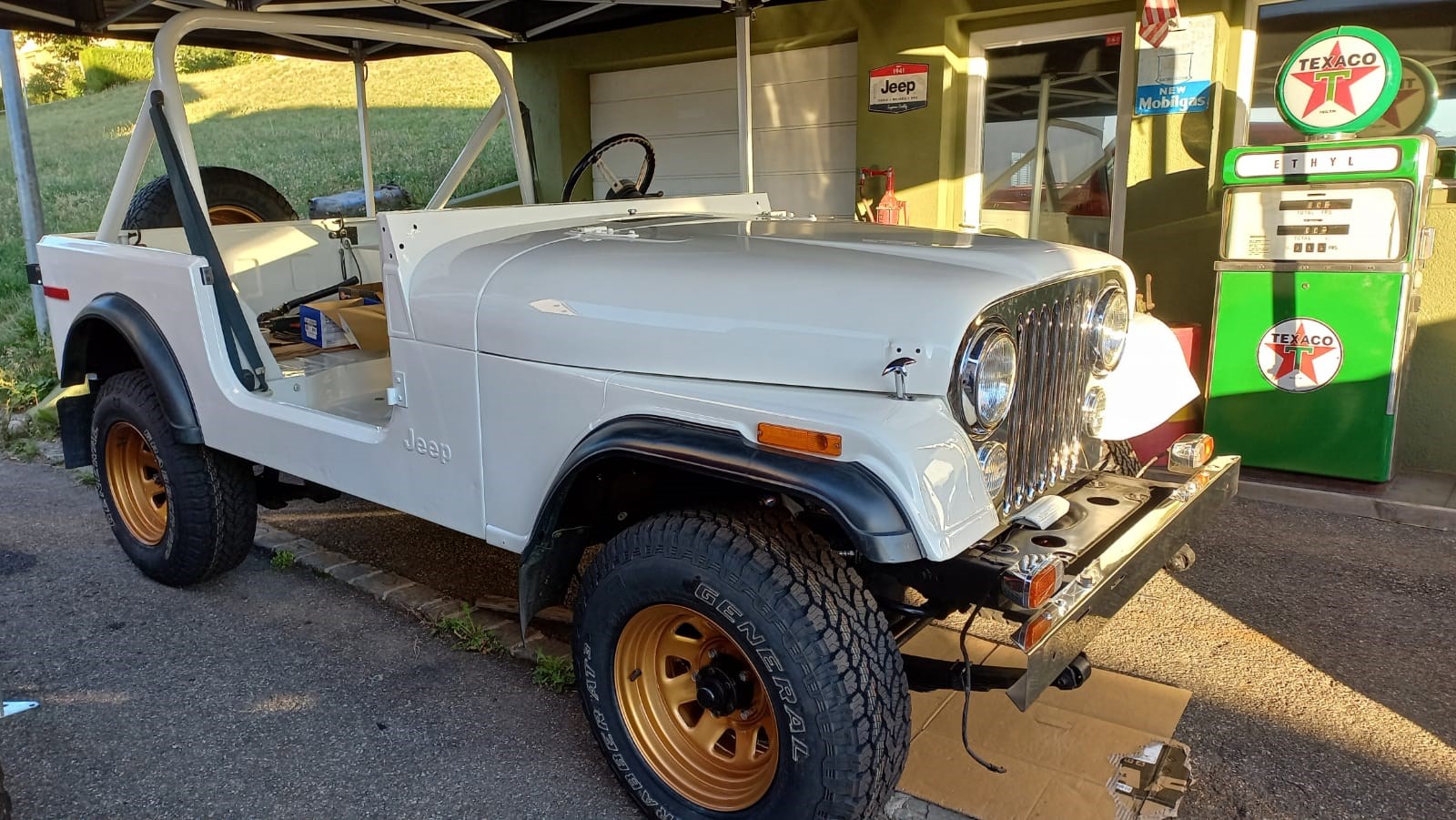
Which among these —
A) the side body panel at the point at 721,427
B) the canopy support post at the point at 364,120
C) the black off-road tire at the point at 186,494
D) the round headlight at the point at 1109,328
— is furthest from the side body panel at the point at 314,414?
the canopy support post at the point at 364,120

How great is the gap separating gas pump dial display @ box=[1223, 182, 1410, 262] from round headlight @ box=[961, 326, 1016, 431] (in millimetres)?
3124

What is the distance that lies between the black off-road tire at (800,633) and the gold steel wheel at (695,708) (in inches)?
3.5

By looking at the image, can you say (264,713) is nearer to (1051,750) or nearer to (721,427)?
(721,427)

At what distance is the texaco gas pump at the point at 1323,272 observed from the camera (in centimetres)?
435

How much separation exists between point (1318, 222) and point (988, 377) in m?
3.28

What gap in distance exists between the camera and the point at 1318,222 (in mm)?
4543

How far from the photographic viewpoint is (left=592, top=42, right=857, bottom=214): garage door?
7.26 meters

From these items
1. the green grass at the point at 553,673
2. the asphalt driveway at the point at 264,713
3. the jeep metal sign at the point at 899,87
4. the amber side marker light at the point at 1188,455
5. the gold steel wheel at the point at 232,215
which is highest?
the jeep metal sign at the point at 899,87

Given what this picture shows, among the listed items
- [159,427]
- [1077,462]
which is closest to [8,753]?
[159,427]

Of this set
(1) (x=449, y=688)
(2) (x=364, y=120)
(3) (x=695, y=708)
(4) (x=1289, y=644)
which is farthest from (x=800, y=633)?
(2) (x=364, y=120)

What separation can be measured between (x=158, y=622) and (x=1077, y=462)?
3.26m

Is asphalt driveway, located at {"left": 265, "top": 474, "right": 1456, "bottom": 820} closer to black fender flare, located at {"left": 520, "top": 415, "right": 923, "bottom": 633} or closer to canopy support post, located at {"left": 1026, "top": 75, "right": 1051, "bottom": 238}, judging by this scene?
black fender flare, located at {"left": 520, "top": 415, "right": 923, "bottom": 633}

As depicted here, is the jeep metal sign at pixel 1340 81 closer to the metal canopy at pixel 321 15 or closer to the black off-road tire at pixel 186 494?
the metal canopy at pixel 321 15

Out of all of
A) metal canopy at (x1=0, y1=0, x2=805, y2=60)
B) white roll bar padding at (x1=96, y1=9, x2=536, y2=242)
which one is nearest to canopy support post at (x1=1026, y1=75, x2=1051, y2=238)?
metal canopy at (x1=0, y1=0, x2=805, y2=60)
